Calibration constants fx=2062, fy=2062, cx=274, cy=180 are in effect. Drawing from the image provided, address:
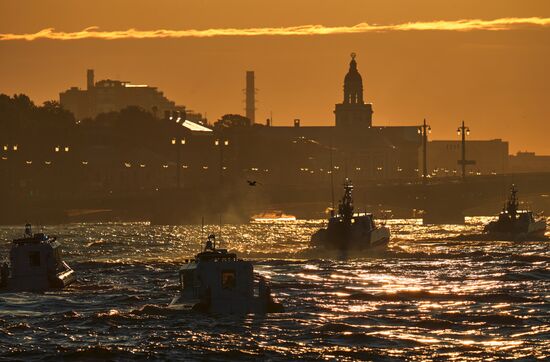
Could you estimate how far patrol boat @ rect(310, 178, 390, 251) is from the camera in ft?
564

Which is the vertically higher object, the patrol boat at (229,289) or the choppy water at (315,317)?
the patrol boat at (229,289)

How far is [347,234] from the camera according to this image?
173m

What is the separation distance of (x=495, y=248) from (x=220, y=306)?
86.9 metres

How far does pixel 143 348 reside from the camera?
86.8 m

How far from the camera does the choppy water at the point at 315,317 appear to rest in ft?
284

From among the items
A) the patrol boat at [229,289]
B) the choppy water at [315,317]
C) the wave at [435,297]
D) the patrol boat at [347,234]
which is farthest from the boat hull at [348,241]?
the patrol boat at [229,289]

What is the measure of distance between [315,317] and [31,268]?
2594 cm

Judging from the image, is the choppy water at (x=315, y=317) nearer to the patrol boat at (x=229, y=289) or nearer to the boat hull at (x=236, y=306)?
the boat hull at (x=236, y=306)

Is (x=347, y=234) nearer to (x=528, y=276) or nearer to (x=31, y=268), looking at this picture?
(x=528, y=276)

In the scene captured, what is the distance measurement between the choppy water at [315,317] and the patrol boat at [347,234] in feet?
53.0

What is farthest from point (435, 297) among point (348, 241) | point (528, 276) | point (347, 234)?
point (347, 234)

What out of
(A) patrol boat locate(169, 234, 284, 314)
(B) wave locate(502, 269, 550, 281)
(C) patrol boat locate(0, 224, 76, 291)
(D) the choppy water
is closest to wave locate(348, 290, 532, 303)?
(D) the choppy water

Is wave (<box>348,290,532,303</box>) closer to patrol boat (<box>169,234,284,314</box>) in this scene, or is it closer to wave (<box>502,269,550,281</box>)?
patrol boat (<box>169,234,284,314</box>)

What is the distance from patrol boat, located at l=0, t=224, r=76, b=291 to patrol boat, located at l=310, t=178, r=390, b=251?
5285 centimetres
